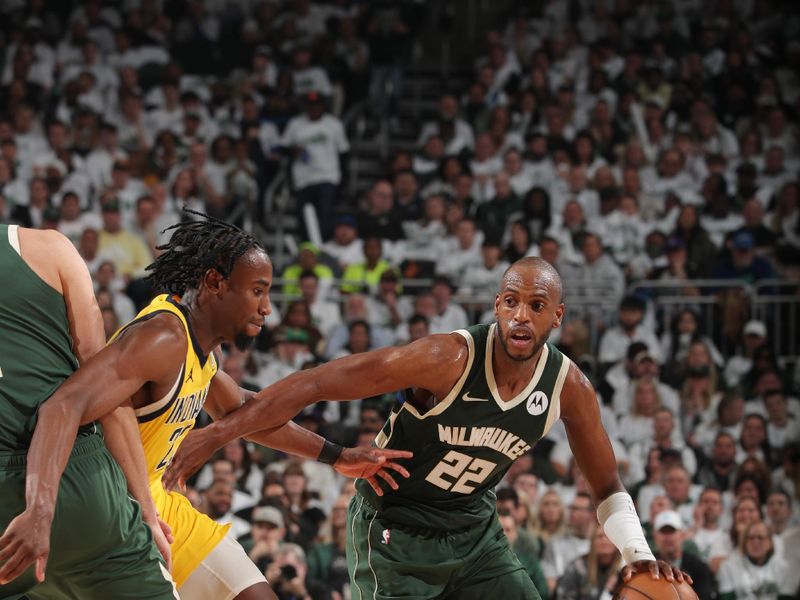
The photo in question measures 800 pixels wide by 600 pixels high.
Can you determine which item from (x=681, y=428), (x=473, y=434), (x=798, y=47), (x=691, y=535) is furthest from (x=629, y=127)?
(x=473, y=434)

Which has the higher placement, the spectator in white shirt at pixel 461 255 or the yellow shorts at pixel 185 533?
the spectator in white shirt at pixel 461 255

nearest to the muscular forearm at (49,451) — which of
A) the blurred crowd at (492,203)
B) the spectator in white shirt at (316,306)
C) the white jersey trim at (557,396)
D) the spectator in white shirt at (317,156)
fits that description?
the white jersey trim at (557,396)

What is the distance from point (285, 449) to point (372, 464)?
0.37 meters

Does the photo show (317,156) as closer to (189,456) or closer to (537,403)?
(537,403)

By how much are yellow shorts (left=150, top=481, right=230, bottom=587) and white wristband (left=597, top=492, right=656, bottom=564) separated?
57.3 inches

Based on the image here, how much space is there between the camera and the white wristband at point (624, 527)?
4336 millimetres

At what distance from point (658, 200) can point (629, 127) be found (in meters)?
1.34

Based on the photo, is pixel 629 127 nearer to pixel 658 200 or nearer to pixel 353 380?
pixel 658 200

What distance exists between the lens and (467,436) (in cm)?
432

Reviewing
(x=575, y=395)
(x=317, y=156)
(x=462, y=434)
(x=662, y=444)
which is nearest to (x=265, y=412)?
(x=462, y=434)

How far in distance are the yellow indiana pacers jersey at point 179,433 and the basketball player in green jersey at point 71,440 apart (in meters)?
0.25

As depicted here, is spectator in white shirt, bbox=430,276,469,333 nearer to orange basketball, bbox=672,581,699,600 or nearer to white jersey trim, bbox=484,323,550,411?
white jersey trim, bbox=484,323,550,411

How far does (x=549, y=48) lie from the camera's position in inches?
542

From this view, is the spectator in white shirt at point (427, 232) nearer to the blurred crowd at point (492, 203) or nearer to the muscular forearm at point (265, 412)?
the blurred crowd at point (492, 203)
